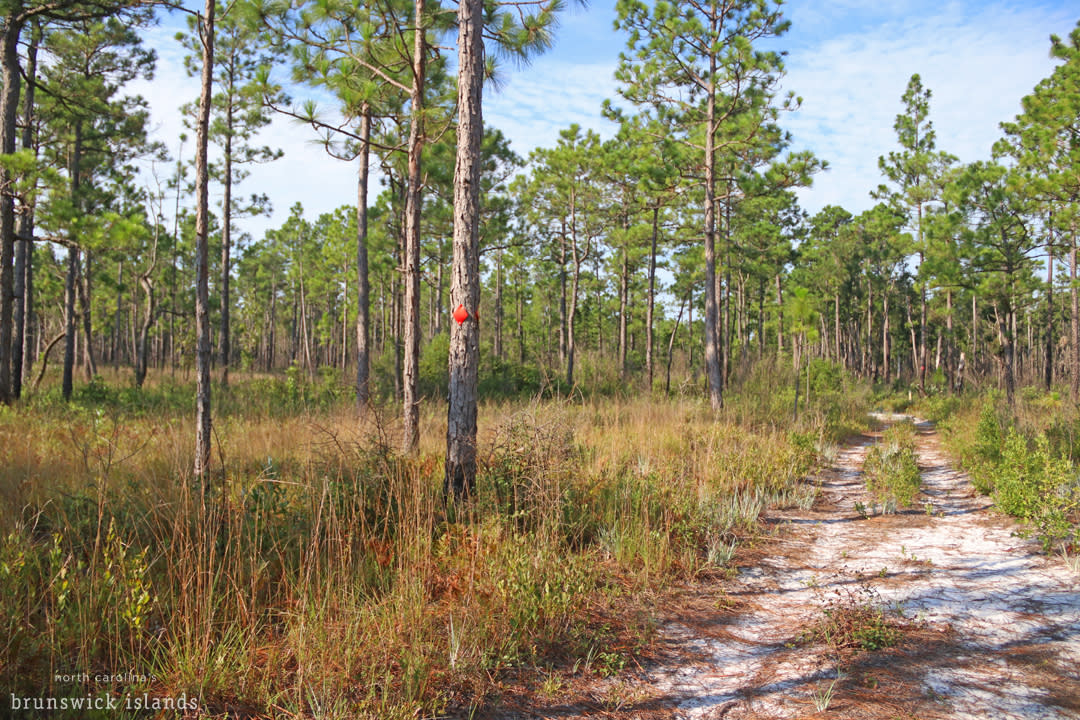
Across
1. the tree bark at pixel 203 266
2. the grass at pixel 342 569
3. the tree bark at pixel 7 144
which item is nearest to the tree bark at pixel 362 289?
the tree bark at pixel 7 144

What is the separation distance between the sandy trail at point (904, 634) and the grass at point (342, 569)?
417 mm

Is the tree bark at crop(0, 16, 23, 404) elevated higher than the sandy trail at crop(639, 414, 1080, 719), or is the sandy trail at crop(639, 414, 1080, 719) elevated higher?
the tree bark at crop(0, 16, 23, 404)

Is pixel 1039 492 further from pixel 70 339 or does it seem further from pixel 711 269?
pixel 70 339

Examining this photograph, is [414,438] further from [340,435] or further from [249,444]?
[249,444]

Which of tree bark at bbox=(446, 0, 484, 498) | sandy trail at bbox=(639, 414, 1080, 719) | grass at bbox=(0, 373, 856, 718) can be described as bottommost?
sandy trail at bbox=(639, 414, 1080, 719)

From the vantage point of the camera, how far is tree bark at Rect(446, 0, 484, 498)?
450 cm

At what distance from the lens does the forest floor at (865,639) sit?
2.53 metres

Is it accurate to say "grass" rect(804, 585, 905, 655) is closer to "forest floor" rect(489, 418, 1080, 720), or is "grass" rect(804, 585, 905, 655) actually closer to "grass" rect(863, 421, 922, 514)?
"forest floor" rect(489, 418, 1080, 720)

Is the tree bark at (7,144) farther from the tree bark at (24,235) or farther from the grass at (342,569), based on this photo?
the grass at (342,569)

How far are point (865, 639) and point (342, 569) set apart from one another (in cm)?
279

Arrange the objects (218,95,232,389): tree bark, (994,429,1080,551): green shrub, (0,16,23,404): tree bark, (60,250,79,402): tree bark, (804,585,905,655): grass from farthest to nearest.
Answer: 1. (218,95,232,389): tree bark
2. (60,250,79,402): tree bark
3. (0,16,23,404): tree bark
4. (994,429,1080,551): green shrub
5. (804,585,905,655): grass

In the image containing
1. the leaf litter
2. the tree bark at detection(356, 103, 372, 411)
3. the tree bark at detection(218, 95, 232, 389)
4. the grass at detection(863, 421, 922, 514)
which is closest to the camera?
the leaf litter

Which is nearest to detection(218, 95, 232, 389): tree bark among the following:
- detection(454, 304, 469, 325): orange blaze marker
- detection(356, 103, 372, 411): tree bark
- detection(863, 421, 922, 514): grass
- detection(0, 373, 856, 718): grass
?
detection(356, 103, 372, 411): tree bark

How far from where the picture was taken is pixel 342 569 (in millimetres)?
3080
